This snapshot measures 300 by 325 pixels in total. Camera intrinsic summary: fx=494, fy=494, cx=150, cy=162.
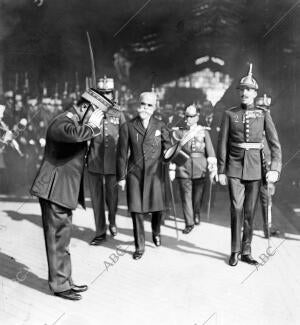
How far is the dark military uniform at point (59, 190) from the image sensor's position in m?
4.02

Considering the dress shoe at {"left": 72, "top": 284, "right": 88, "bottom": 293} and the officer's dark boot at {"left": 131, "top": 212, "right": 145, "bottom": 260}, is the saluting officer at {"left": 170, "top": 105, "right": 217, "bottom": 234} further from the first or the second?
the dress shoe at {"left": 72, "top": 284, "right": 88, "bottom": 293}

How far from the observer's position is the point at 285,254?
5258mm

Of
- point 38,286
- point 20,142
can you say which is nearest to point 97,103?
point 38,286

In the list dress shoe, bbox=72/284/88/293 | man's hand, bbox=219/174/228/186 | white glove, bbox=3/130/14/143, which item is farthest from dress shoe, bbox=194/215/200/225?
white glove, bbox=3/130/14/143

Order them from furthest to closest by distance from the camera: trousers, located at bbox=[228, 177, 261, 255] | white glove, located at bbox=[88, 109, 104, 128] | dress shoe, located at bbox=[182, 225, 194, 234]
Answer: dress shoe, located at bbox=[182, 225, 194, 234]
trousers, located at bbox=[228, 177, 261, 255]
white glove, located at bbox=[88, 109, 104, 128]

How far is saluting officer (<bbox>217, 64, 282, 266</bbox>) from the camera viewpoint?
493 centimetres

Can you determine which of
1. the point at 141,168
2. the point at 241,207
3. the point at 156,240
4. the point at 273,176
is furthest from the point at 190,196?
the point at 273,176

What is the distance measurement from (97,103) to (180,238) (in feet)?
8.39

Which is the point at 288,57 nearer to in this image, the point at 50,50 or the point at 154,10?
the point at 154,10

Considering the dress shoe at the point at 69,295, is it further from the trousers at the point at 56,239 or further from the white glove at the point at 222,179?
the white glove at the point at 222,179

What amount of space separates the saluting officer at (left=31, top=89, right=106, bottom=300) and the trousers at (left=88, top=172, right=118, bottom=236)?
1.54 meters

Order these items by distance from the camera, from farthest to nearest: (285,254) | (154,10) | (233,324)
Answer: (154,10), (285,254), (233,324)

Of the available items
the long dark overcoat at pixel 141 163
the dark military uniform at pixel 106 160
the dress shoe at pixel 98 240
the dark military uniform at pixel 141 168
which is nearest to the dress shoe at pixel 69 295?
the dark military uniform at pixel 141 168

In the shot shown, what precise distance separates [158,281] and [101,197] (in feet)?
5.36
